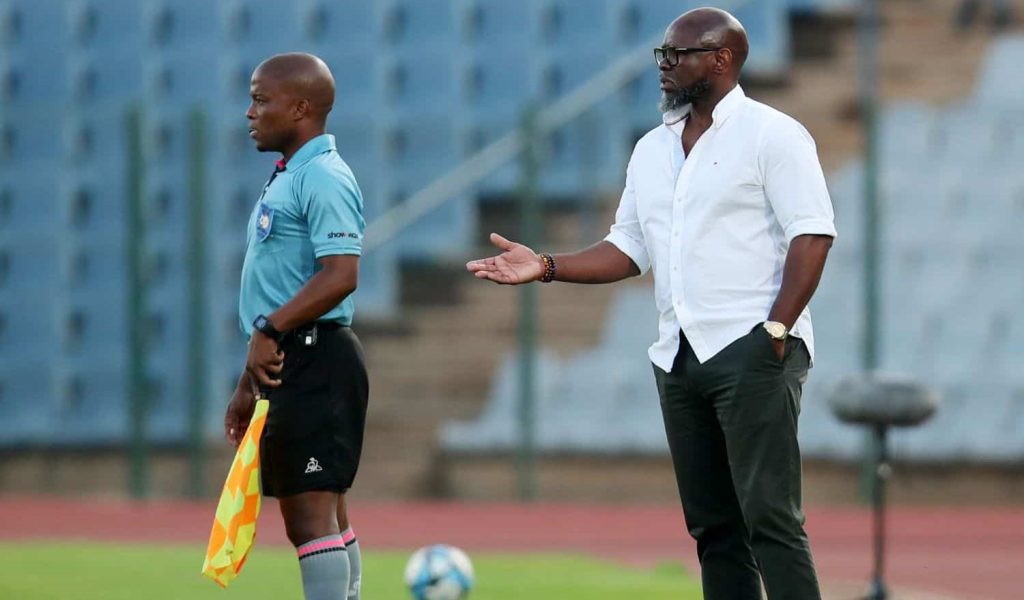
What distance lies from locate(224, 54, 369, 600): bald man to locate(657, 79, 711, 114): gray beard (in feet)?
3.15

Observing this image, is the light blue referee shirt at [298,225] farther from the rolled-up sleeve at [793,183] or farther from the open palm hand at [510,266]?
the rolled-up sleeve at [793,183]

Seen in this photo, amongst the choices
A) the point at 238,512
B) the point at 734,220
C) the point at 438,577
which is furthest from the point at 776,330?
the point at 438,577

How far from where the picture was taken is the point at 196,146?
47.0ft

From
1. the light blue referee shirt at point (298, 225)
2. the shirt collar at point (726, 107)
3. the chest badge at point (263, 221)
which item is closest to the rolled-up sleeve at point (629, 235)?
the shirt collar at point (726, 107)

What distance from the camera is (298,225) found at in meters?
5.34

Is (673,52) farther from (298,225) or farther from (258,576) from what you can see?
(258,576)

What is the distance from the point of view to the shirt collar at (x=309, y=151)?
5371 millimetres

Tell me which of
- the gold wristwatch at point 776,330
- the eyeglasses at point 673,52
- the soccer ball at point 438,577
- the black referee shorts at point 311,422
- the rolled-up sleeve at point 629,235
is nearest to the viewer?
the gold wristwatch at point 776,330

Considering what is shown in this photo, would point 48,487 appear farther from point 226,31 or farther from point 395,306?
point 226,31

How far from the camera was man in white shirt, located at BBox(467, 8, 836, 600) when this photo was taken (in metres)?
4.95

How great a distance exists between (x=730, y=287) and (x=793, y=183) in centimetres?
34

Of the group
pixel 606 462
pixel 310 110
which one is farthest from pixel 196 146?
pixel 310 110

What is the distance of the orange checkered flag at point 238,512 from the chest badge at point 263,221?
49cm

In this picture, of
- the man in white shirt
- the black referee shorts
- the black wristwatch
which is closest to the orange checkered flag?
the black referee shorts
